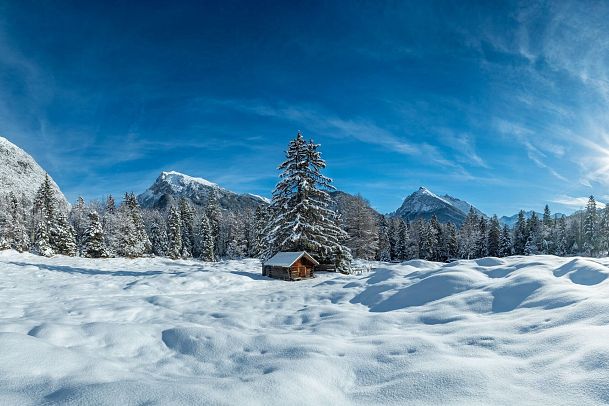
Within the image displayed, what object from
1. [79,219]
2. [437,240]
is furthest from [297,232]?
[79,219]

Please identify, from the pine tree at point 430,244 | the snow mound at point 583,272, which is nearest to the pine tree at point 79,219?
the pine tree at point 430,244

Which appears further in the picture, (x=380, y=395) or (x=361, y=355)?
(x=361, y=355)

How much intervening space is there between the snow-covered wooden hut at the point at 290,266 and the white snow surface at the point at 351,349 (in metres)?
11.9

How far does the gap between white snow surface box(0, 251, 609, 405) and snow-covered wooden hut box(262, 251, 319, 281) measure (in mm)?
11913

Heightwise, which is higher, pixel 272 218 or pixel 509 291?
pixel 272 218

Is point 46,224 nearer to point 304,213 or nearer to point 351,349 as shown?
point 304,213

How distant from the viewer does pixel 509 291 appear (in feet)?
27.0

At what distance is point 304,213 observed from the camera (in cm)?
2812

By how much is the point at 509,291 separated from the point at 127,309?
38.6ft

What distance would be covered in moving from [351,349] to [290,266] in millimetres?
17572

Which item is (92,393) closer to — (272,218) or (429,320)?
(429,320)

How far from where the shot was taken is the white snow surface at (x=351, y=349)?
12.4 feet

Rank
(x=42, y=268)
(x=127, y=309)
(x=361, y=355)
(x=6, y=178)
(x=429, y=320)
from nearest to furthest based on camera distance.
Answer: (x=361, y=355) < (x=429, y=320) < (x=127, y=309) < (x=42, y=268) < (x=6, y=178)

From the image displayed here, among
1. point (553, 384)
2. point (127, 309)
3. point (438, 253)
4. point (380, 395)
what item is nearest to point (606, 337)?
point (553, 384)
